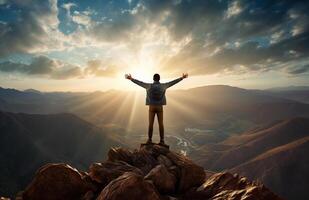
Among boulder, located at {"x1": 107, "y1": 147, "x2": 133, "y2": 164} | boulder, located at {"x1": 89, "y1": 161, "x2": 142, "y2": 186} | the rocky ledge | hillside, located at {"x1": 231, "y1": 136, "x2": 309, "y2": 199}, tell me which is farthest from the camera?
hillside, located at {"x1": 231, "y1": 136, "x2": 309, "y2": 199}

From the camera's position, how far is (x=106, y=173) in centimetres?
962

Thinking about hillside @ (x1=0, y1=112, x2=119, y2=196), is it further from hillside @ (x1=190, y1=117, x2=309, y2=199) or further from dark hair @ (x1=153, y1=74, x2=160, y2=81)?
dark hair @ (x1=153, y1=74, x2=160, y2=81)

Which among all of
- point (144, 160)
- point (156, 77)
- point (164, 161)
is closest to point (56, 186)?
point (144, 160)

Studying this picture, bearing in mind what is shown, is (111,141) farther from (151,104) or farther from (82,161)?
(151,104)

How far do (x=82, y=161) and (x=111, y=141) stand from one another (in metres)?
19.8

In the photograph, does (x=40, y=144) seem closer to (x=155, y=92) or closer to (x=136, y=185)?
(x=155, y=92)

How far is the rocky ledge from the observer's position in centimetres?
731

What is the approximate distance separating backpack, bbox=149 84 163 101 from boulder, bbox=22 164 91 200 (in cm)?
523

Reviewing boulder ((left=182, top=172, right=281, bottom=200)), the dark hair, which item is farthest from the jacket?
boulder ((left=182, top=172, right=281, bottom=200))

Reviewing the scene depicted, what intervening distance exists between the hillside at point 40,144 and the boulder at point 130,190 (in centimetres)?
7665

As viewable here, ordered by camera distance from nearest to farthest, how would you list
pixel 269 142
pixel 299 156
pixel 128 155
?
pixel 128 155 < pixel 299 156 < pixel 269 142

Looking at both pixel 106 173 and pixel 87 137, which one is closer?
pixel 106 173

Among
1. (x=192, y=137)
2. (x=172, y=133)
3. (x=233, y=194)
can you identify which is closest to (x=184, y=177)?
(x=233, y=194)

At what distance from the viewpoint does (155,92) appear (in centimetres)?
1264
